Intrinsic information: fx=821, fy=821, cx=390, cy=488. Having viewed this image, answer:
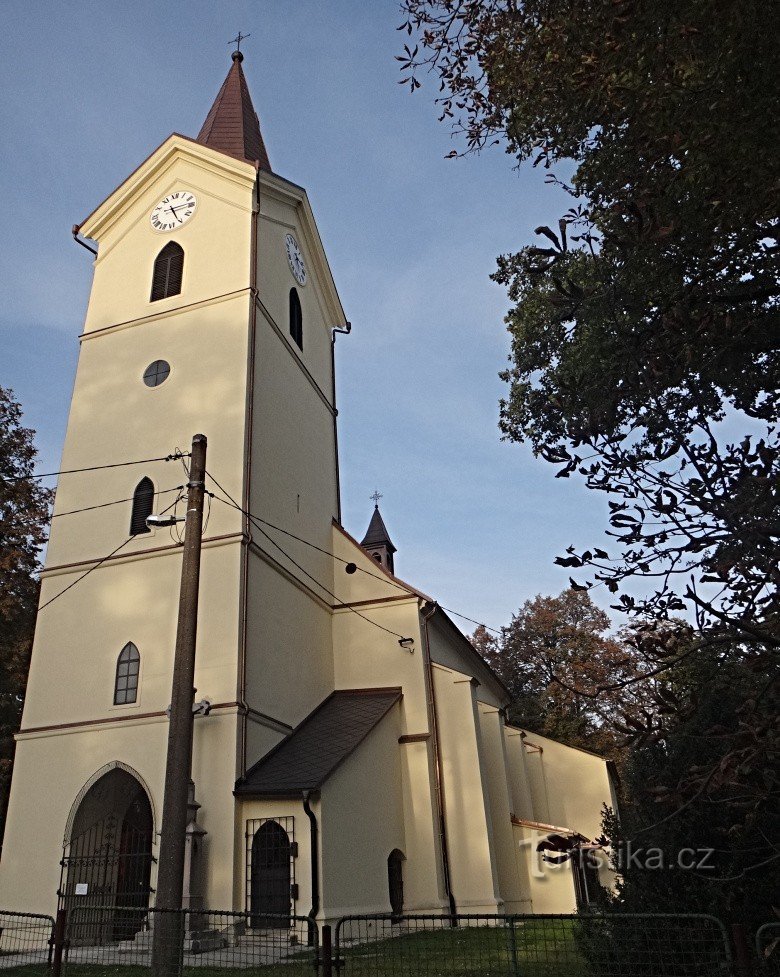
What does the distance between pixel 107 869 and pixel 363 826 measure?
4.47 metres

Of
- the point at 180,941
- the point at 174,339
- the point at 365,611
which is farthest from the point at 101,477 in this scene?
the point at 180,941

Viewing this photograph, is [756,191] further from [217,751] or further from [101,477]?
[101,477]

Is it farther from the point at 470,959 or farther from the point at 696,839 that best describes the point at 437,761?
the point at 696,839

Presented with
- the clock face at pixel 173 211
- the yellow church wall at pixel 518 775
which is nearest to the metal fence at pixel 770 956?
the yellow church wall at pixel 518 775

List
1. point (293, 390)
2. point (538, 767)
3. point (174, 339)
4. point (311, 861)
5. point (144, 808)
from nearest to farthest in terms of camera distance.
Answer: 1. point (311, 861)
2. point (144, 808)
3. point (174, 339)
4. point (293, 390)
5. point (538, 767)

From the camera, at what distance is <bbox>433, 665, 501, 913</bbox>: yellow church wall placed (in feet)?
51.5

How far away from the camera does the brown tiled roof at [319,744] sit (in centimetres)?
1328

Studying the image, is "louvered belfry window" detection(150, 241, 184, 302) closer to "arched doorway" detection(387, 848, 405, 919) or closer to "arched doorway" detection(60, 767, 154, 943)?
"arched doorway" detection(60, 767, 154, 943)

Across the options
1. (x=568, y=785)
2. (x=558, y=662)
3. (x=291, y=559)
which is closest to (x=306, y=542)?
(x=291, y=559)

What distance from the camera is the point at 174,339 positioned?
1855 cm

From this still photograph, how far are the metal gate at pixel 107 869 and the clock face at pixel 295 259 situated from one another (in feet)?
44.5

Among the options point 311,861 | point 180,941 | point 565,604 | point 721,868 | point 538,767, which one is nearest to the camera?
point 721,868

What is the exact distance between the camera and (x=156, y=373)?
18.3m

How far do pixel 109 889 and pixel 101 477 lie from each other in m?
7.96
